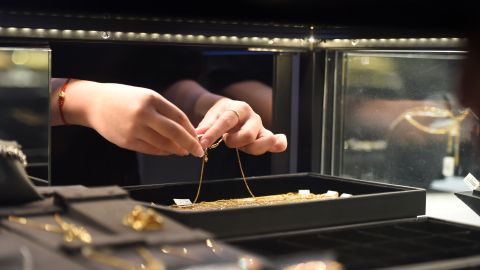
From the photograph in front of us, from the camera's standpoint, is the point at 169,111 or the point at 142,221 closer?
the point at 142,221

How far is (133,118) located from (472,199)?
73cm

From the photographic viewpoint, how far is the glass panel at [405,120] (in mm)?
2033

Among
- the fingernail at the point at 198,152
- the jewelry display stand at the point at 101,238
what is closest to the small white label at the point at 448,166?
the fingernail at the point at 198,152

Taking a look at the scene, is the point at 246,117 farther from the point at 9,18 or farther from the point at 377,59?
the point at 9,18

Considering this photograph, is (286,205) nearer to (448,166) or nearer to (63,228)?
(63,228)

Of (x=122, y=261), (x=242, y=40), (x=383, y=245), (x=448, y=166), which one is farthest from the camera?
(x=448, y=166)

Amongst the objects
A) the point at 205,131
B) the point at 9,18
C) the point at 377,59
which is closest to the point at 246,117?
the point at 205,131

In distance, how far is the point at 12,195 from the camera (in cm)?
113

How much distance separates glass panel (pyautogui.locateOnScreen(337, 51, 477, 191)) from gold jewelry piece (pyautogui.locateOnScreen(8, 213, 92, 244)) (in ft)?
3.98

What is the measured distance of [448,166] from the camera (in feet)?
6.73

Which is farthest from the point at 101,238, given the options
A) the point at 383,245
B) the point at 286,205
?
the point at 286,205

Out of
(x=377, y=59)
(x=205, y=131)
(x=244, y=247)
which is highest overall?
(x=377, y=59)

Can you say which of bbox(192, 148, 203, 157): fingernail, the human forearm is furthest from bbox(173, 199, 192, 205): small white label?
the human forearm

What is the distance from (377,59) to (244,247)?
1089 mm
